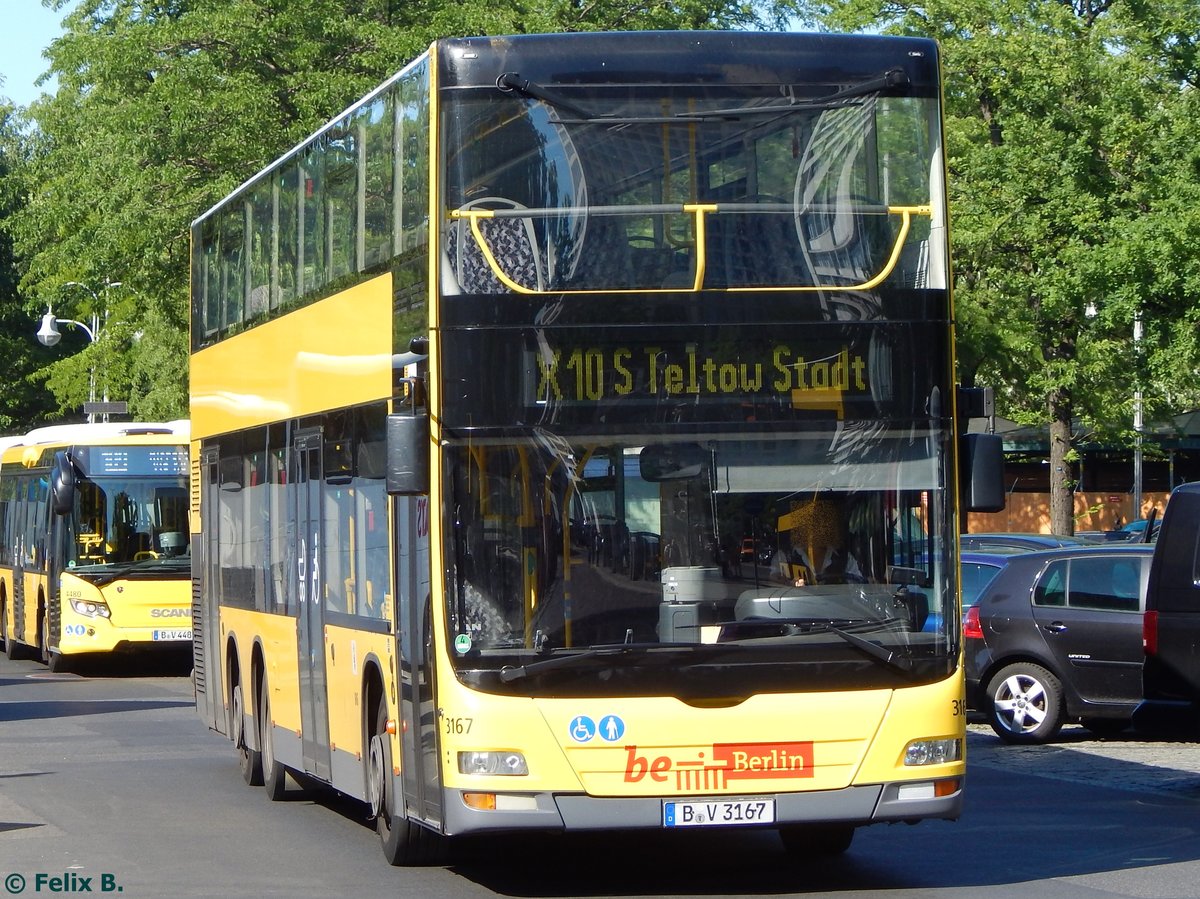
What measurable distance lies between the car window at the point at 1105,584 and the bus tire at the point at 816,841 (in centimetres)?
615

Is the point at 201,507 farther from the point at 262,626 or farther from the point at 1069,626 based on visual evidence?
the point at 1069,626

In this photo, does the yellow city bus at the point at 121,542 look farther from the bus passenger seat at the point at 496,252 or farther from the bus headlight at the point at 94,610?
the bus passenger seat at the point at 496,252

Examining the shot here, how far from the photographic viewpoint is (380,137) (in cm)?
1069

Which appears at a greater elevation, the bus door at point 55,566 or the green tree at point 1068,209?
the green tree at point 1068,209

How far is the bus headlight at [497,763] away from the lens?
8.92 m

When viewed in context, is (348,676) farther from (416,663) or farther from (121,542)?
(121,542)

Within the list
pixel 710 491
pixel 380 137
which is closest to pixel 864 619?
pixel 710 491

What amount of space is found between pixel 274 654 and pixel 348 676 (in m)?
2.23

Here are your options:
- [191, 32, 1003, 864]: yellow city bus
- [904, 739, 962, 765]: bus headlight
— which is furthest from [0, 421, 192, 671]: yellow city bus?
[904, 739, 962, 765]: bus headlight

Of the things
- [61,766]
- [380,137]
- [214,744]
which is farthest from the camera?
[214,744]

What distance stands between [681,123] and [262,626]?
228 inches

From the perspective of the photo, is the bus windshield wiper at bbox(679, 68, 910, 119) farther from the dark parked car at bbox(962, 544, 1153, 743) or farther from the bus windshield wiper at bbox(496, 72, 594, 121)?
Result: the dark parked car at bbox(962, 544, 1153, 743)

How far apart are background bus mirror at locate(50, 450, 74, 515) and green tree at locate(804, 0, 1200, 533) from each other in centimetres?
1421

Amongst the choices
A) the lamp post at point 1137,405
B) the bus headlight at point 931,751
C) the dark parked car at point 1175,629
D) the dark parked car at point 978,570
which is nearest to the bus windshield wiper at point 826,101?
the bus headlight at point 931,751
